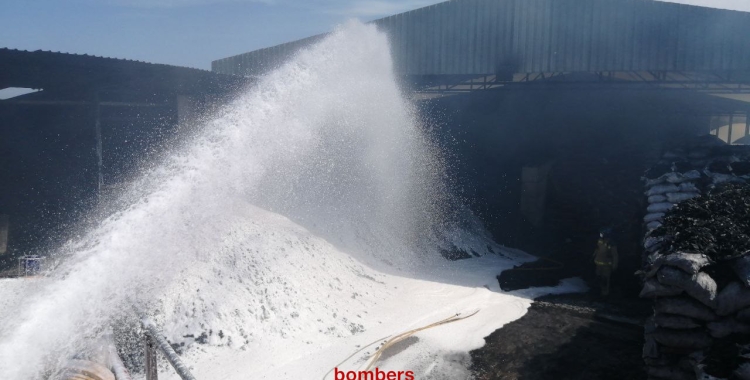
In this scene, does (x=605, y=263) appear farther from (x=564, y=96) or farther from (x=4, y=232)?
(x=4, y=232)

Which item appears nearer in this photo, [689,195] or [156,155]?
[689,195]

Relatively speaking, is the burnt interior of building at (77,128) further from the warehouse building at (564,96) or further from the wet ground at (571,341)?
the wet ground at (571,341)

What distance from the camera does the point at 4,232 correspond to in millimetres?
12305

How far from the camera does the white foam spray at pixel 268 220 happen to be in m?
5.86

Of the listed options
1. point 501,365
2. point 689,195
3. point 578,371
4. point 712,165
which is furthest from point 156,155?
point 712,165

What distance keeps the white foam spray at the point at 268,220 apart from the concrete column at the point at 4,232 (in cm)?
416

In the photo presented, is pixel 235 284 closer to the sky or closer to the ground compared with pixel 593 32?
closer to the ground

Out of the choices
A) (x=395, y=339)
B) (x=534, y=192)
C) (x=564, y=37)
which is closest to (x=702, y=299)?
(x=395, y=339)

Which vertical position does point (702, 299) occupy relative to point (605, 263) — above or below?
above

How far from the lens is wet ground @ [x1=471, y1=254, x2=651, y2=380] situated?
22.3ft

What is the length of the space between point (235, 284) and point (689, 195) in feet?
29.5

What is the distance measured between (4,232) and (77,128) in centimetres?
365

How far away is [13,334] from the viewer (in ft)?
14.7

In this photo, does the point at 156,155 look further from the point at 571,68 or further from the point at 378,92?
the point at 571,68
